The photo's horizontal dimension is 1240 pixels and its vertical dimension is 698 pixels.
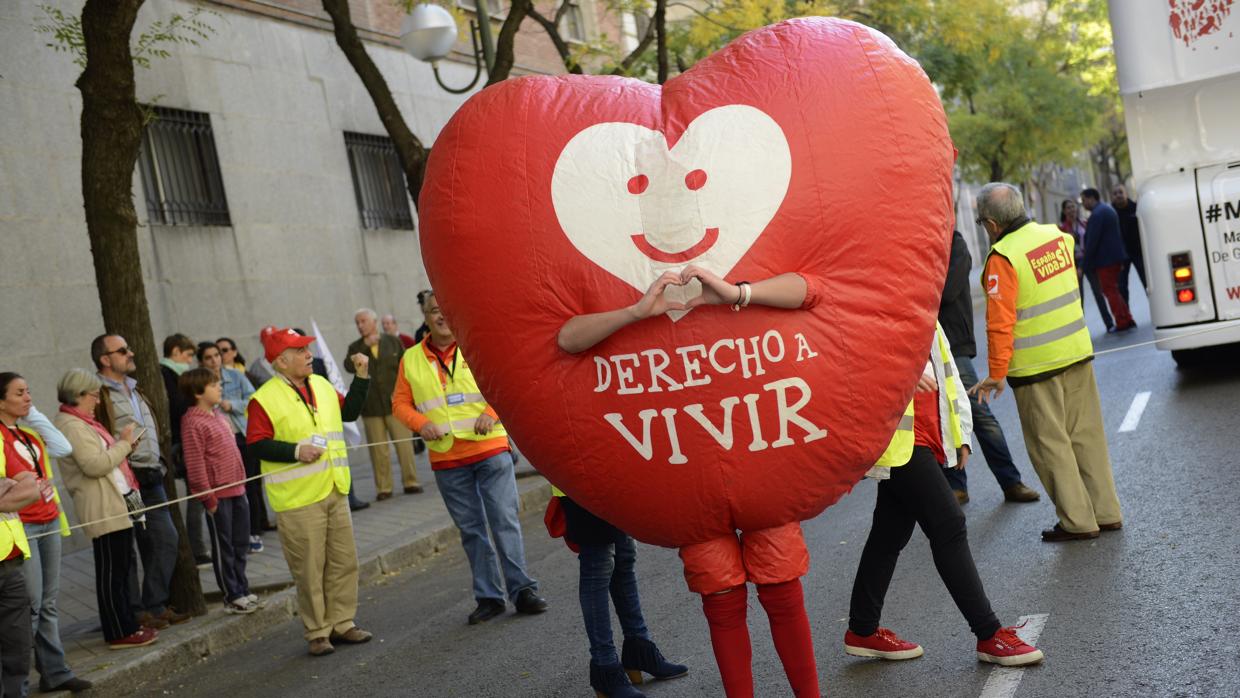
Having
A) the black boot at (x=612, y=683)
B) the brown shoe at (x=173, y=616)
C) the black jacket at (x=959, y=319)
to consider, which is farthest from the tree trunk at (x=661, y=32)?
the black boot at (x=612, y=683)

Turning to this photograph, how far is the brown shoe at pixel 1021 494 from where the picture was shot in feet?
25.1

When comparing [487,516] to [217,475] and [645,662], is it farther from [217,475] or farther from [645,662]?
[645,662]

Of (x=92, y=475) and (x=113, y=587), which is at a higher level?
(x=92, y=475)

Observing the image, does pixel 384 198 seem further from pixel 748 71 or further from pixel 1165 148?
pixel 748 71

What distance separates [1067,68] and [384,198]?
26.1 meters

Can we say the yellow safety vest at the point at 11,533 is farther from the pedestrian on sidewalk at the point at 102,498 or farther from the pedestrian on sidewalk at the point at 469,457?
the pedestrian on sidewalk at the point at 469,457

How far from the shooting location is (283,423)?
697 centimetres

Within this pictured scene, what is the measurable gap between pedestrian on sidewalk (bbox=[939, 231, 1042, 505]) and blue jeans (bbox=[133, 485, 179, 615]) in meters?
4.68

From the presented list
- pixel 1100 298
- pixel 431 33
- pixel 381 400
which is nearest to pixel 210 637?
pixel 381 400

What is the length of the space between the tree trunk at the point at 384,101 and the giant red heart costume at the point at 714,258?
25.1 feet

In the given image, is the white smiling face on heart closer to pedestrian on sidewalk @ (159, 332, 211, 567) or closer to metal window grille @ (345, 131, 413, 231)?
pedestrian on sidewalk @ (159, 332, 211, 567)

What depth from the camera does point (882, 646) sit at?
5086 millimetres

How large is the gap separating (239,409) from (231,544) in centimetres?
265

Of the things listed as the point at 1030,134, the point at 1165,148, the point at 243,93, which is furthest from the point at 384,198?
the point at 1030,134
